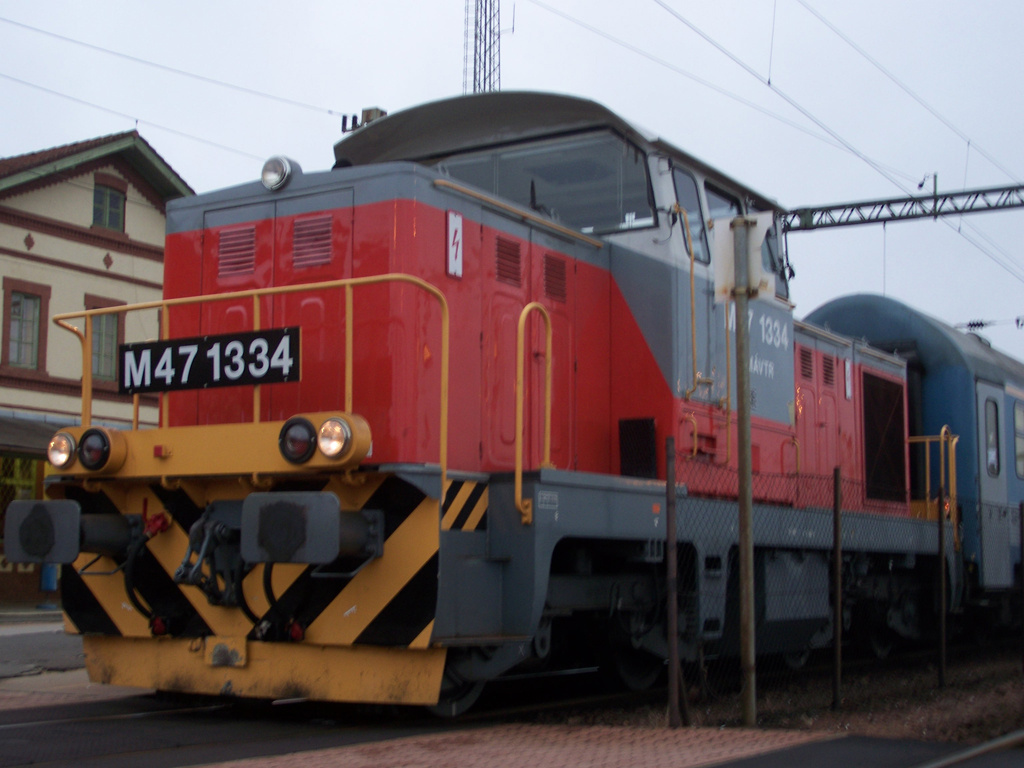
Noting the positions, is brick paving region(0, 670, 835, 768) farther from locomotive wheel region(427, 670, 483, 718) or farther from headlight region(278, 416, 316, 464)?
headlight region(278, 416, 316, 464)

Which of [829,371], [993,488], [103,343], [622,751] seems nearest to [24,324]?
[103,343]

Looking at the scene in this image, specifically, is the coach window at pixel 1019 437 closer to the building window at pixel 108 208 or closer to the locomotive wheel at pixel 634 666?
the locomotive wheel at pixel 634 666

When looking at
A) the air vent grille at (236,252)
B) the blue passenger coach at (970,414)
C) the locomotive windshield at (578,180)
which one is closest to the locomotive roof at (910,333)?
the blue passenger coach at (970,414)

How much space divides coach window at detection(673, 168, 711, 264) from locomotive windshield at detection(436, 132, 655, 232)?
329 mm

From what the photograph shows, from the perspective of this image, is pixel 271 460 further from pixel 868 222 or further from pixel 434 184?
pixel 868 222

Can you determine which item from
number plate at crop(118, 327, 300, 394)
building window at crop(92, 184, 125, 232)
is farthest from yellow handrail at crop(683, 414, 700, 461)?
building window at crop(92, 184, 125, 232)

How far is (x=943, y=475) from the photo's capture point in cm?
1149

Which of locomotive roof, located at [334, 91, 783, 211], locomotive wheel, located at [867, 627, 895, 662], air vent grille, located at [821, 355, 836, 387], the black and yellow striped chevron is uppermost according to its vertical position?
locomotive roof, located at [334, 91, 783, 211]

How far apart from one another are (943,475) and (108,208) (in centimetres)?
1612

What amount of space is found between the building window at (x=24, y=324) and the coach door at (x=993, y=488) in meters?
15.1

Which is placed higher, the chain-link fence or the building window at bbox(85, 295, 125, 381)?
the building window at bbox(85, 295, 125, 381)

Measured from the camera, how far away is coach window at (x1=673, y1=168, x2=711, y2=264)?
795 centimetres

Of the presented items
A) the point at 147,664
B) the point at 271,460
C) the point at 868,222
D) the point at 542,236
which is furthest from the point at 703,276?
the point at 868,222

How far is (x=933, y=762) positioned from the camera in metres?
5.37
